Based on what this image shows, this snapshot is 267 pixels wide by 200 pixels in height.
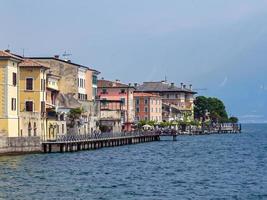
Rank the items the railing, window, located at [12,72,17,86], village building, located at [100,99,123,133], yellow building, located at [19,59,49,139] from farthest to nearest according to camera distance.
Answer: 1. village building, located at [100,99,123,133]
2. yellow building, located at [19,59,49,139]
3. the railing
4. window, located at [12,72,17,86]

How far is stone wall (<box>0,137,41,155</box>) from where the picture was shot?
3319 inches

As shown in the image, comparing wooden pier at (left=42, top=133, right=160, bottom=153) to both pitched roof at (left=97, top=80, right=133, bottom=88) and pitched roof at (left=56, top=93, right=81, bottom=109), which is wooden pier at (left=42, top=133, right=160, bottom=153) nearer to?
pitched roof at (left=56, top=93, right=81, bottom=109)

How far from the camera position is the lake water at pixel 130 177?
53469mm

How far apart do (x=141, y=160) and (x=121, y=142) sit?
1561 inches

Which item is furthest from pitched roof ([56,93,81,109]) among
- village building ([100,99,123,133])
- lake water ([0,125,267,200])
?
lake water ([0,125,267,200])

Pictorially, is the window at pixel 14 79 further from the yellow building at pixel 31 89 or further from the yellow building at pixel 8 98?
the yellow building at pixel 31 89

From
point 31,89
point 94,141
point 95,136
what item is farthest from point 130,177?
point 95,136

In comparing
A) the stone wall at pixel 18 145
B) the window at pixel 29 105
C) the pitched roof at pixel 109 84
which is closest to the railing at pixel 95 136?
the window at pixel 29 105

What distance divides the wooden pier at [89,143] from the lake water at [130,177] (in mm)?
3424

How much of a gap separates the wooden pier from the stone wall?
2934 millimetres

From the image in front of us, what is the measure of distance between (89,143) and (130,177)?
4328 centimetres

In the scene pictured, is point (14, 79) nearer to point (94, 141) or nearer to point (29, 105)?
point (29, 105)

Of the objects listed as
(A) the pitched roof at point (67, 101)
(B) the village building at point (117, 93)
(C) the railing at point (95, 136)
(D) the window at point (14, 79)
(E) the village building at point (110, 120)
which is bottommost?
(C) the railing at point (95, 136)

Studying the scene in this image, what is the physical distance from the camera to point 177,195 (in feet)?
175
